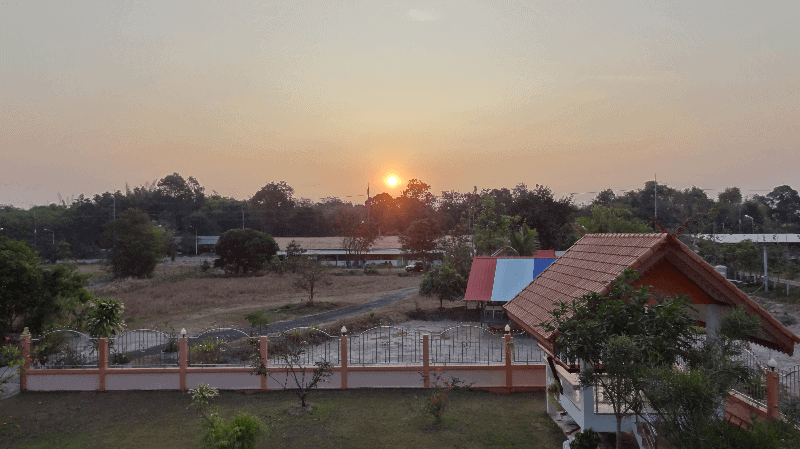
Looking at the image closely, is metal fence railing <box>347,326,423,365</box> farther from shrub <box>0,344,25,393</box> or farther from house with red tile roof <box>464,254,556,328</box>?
shrub <box>0,344,25,393</box>

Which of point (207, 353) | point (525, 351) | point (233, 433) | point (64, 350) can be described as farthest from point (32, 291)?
point (525, 351)

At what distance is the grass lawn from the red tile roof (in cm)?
232

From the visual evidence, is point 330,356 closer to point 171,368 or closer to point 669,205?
point 171,368

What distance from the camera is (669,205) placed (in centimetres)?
5162

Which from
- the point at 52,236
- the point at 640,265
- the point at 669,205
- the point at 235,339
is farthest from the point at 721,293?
the point at 52,236

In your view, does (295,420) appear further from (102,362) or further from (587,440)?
(587,440)

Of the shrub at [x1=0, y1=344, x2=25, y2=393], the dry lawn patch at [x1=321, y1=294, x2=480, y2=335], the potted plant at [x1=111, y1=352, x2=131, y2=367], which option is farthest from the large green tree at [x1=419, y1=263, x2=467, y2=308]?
the shrub at [x1=0, y1=344, x2=25, y2=393]

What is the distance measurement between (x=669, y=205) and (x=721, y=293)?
5074 centimetres

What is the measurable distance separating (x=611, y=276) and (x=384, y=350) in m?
8.15

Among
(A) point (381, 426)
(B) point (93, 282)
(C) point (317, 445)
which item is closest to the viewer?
(C) point (317, 445)

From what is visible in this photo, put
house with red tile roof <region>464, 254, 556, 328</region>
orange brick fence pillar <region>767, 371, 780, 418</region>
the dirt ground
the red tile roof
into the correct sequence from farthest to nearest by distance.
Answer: house with red tile roof <region>464, 254, 556, 328</region>
the dirt ground
orange brick fence pillar <region>767, 371, 780, 418</region>
the red tile roof

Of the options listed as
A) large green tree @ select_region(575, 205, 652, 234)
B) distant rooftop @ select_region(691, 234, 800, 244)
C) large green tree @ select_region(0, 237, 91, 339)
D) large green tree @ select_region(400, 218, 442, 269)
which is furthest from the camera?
large green tree @ select_region(400, 218, 442, 269)

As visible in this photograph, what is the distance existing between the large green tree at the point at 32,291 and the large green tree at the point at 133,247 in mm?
21752

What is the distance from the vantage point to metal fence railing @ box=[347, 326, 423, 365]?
38.9 feet
